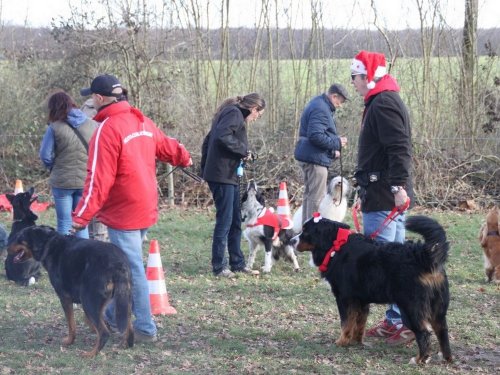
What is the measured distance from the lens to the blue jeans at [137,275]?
571 cm

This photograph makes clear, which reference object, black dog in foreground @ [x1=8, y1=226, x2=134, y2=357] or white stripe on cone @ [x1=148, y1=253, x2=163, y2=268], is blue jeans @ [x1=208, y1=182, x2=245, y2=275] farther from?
black dog in foreground @ [x1=8, y1=226, x2=134, y2=357]

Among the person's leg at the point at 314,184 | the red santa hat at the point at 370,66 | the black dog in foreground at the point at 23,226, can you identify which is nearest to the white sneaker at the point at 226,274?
the person's leg at the point at 314,184

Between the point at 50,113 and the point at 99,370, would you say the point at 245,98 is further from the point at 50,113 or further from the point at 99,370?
the point at 99,370

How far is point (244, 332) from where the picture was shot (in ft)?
21.1

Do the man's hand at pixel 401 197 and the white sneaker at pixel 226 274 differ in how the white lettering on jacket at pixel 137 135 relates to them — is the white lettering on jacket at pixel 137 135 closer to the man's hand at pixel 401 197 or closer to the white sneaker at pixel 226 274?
the man's hand at pixel 401 197

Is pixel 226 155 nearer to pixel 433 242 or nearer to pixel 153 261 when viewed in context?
pixel 153 261

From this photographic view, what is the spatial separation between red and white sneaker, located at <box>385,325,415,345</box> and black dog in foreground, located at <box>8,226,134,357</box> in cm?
198

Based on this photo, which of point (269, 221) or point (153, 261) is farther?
point (269, 221)

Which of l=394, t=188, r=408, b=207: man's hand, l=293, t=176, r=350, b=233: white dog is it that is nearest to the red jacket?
l=394, t=188, r=408, b=207: man's hand

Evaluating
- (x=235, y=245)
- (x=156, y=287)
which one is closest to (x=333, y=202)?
(x=235, y=245)

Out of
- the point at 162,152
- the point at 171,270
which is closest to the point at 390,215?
the point at 162,152

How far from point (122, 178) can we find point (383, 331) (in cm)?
237

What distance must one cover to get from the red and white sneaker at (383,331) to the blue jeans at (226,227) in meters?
2.78

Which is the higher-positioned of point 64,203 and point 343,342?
point 64,203
